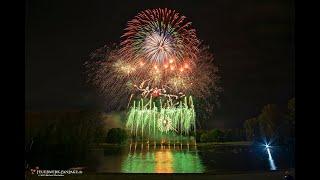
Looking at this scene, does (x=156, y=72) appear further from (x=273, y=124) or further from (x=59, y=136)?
(x=273, y=124)

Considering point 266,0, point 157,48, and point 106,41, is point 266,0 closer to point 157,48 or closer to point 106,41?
point 157,48

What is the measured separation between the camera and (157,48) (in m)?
3.45

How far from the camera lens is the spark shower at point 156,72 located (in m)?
3.44

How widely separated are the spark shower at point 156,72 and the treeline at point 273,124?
16.0 inches

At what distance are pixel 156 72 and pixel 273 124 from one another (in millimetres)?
1059

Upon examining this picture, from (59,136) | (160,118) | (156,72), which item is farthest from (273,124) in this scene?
(59,136)

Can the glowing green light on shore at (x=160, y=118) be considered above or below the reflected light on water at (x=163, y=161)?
above

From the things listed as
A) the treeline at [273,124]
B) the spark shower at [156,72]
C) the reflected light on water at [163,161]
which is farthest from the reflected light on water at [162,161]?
the treeline at [273,124]

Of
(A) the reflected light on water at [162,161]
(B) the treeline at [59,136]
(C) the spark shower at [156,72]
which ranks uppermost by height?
(C) the spark shower at [156,72]

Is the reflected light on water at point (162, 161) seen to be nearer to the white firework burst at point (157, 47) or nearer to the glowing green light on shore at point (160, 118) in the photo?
the glowing green light on shore at point (160, 118)

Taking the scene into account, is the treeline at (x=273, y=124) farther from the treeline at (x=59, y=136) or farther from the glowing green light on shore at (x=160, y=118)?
the treeline at (x=59, y=136)

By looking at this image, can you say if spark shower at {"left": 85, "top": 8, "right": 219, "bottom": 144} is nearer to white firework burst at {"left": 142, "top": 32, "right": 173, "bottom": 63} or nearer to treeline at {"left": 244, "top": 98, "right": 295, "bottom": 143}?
white firework burst at {"left": 142, "top": 32, "right": 173, "bottom": 63}

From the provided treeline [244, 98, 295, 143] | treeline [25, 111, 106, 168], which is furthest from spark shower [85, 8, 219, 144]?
treeline [244, 98, 295, 143]

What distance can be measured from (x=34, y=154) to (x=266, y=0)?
227cm
